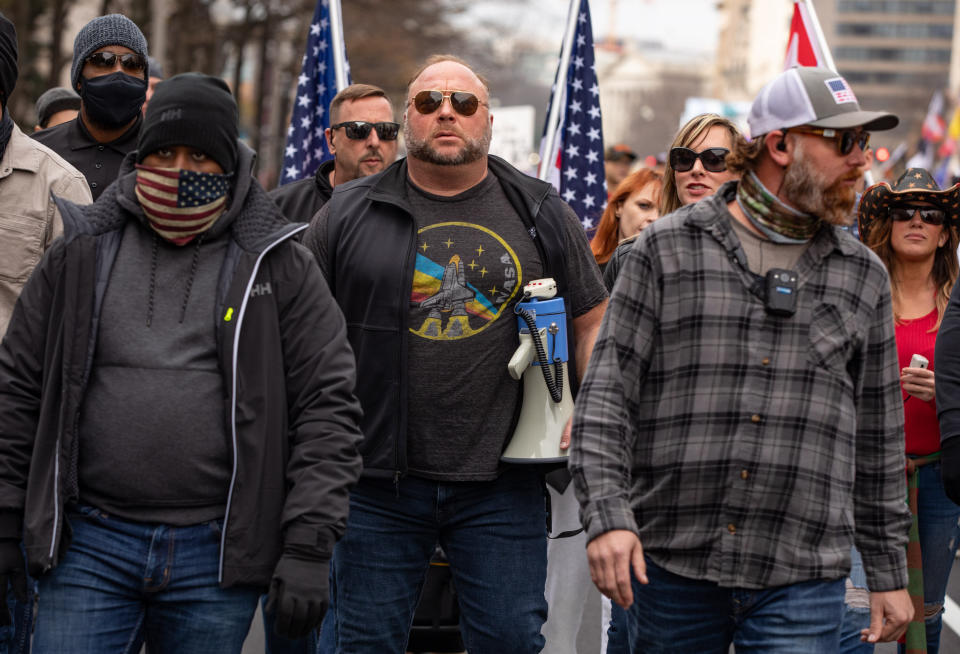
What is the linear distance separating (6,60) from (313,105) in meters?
4.59

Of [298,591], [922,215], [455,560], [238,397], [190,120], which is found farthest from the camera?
[922,215]

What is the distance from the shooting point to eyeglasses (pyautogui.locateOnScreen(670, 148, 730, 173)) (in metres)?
5.83

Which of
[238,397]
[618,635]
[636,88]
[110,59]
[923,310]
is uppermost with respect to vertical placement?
[636,88]

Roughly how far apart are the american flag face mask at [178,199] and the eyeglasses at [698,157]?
8.93 ft

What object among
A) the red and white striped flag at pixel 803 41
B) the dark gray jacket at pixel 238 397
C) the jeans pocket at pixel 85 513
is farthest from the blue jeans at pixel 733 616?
the red and white striped flag at pixel 803 41

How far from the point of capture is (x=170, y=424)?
3412mm

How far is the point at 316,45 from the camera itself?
29.9 feet

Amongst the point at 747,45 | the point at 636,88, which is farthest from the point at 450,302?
the point at 636,88

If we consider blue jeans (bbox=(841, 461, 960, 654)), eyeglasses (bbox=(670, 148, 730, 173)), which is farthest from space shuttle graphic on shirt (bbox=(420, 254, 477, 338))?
blue jeans (bbox=(841, 461, 960, 654))

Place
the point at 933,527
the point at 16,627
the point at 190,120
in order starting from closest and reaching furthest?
the point at 190,120
the point at 16,627
the point at 933,527

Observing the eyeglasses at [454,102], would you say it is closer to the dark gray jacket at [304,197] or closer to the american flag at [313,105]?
the dark gray jacket at [304,197]

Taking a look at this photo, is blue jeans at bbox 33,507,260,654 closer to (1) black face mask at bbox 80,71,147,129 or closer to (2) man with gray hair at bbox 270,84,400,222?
(1) black face mask at bbox 80,71,147,129

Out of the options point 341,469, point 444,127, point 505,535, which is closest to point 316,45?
→ point 444,127

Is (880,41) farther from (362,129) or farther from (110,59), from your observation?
(110,59)
